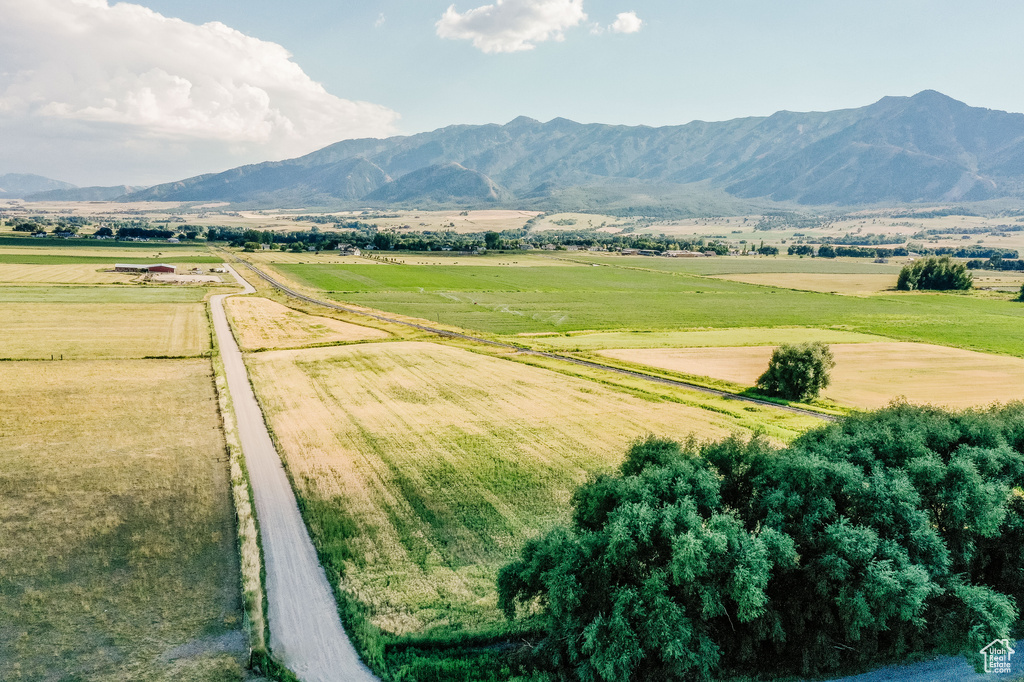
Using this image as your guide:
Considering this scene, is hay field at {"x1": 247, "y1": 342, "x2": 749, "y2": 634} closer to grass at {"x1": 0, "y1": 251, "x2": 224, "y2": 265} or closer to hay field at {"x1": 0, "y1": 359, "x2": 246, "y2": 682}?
hay field at {"x1": 0, "y1": 359, "x2": 246, "y2": 682}

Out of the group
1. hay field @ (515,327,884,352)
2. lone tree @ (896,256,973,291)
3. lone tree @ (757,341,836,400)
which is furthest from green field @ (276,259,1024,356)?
lone tree @ (757,341,836,400)

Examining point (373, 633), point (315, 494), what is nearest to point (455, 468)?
point (315, 494)

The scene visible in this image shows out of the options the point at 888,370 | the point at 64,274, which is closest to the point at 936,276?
the point at 888,370

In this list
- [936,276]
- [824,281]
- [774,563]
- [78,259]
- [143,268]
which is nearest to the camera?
[774,563]

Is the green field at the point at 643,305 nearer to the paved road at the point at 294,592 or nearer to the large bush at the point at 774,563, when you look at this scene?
the paved road at the point at 294,592

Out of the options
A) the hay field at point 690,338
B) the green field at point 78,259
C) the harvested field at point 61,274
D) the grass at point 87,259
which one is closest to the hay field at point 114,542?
the hay field at point 690,338

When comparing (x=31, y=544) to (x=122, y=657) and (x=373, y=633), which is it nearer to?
(x=122, y=657)

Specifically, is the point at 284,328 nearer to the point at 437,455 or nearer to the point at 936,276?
the point at 437,455
